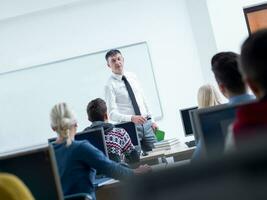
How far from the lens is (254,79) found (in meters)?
1.40

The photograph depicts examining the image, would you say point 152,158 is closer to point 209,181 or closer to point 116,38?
point 116,38

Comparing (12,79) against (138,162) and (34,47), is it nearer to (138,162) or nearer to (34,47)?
(34,47)

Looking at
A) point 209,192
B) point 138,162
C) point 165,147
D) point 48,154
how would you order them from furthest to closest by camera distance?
point 165,147 < point 138,162 < point 48,154 < point 209,192

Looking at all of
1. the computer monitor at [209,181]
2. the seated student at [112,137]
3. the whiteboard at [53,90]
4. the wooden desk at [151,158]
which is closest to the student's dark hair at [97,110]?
the seated student at [112,137]

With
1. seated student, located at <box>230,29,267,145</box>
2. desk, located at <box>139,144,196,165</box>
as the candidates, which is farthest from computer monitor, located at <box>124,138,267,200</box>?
desk, located at <box>139,144,196,165</box>

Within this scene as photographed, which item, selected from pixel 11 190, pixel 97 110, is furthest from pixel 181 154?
pixel 11 190

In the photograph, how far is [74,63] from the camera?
634 cm

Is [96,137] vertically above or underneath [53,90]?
underneath

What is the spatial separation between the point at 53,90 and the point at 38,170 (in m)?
4.48

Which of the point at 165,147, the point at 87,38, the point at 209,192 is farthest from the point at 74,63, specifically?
the point at 209,192

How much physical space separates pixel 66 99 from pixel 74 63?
0.55 metres

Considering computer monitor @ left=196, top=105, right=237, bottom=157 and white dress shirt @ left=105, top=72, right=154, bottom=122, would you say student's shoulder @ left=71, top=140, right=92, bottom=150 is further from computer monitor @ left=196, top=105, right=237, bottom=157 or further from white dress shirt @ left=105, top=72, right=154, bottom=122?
white dress shirt @ left=105, top=72, right=154, bottom=122

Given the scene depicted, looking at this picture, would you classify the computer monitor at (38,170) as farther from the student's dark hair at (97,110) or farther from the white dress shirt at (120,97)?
the white dress shirt at (120,97)

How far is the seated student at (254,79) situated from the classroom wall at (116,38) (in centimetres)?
481
